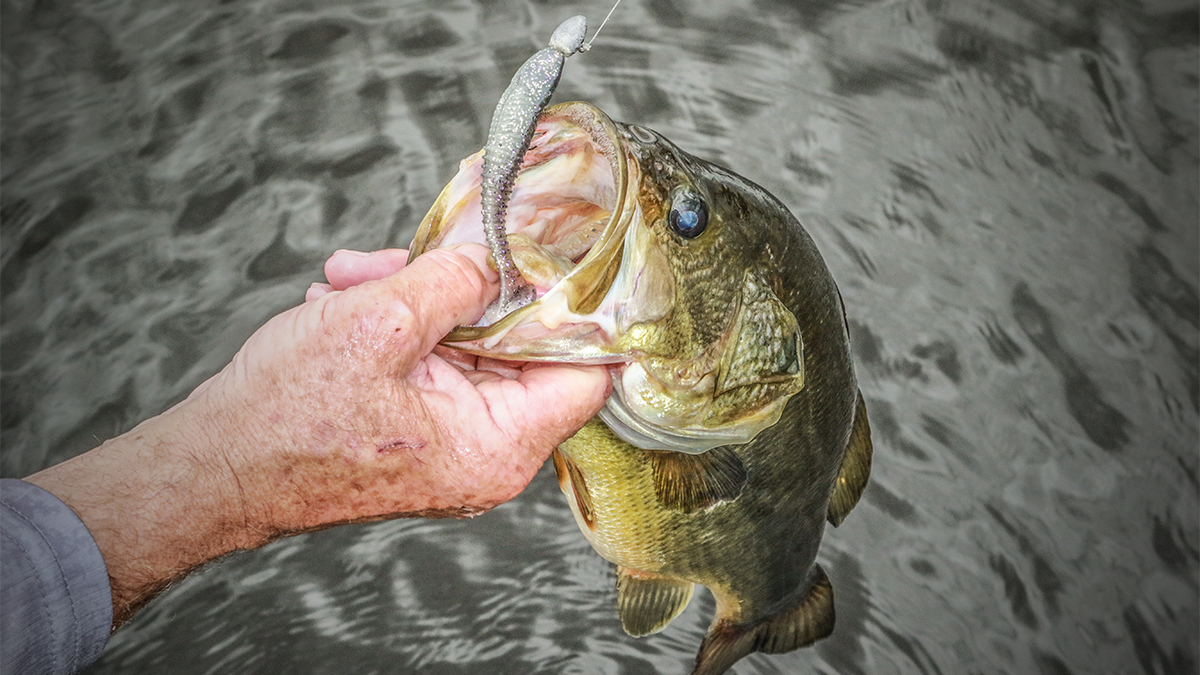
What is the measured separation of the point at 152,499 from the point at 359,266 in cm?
54

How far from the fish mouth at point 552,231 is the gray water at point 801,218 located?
1522 mm

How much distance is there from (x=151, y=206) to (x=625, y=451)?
1.89 metres

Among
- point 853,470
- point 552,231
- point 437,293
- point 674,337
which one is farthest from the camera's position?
point 853,470

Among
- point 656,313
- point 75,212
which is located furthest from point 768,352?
point 75,212

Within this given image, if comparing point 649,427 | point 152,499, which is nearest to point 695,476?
point 649,427

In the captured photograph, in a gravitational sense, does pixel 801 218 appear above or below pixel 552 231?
below

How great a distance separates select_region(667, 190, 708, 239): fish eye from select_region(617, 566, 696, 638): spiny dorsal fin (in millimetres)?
999

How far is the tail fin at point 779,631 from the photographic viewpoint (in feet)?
7.18

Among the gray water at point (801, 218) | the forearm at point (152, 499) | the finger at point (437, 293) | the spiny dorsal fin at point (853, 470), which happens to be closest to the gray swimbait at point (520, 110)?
the finger at point (437, 293)

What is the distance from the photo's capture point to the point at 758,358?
1520mm

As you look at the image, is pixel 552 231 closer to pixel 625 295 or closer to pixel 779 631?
pixel 625 295

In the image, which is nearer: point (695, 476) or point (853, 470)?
point (695, 476)

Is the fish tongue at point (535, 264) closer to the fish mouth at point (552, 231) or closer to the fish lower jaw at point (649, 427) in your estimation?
the fish mouth at point (552, 231)

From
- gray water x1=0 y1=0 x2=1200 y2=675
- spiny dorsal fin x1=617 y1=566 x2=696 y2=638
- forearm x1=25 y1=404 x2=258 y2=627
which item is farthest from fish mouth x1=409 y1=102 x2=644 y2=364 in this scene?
gray water x1=0 y1=0 x2=1200 y2=675
